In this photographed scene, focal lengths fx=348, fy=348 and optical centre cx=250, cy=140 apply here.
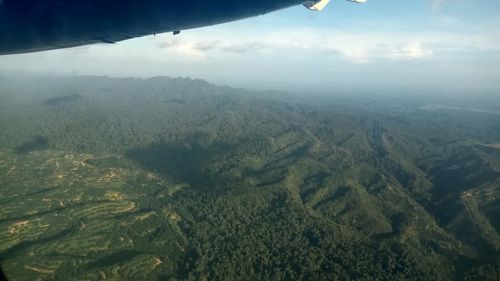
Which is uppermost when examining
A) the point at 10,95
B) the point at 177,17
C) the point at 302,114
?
the point at 177,17

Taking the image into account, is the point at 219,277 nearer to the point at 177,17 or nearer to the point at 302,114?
the point at 177,17

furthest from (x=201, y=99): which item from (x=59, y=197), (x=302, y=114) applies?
(x=59, y=197)

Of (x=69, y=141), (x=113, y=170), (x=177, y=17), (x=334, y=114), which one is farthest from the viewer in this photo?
(x=334, y=114)

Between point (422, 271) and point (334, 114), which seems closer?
point (422, 271)

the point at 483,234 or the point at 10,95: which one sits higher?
the point at 10,95

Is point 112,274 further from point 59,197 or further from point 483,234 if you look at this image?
point 483,234

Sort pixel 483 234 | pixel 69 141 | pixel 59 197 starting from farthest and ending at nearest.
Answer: pixel 69 141 → pixel 59 197 → pixel 483 234
